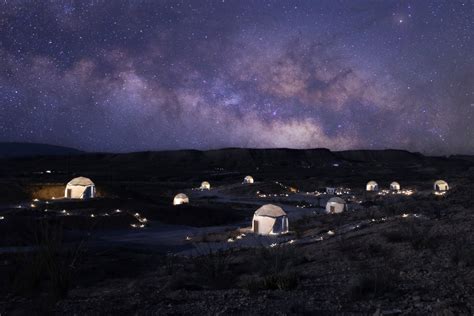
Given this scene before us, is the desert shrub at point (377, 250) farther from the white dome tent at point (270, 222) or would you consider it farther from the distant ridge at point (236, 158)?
the distant ridge at point (236, 158)

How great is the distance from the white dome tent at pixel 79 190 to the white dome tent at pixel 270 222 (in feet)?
62.1

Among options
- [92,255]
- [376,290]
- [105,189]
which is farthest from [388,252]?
[105,189]

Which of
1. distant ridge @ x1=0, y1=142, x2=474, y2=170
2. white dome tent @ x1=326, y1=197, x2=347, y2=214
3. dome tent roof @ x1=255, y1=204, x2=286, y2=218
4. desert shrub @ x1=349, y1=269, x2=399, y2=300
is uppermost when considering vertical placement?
distant ridge @ x1=0, y1=142, x2=474, y2=170

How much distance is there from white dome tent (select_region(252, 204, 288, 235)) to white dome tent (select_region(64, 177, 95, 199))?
18931 millimetres

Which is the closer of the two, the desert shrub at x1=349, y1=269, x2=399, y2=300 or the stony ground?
the stony ground

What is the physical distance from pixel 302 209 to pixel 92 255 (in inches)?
1177

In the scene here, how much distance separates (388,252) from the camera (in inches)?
490

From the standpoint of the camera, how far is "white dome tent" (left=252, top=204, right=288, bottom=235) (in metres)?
29.1

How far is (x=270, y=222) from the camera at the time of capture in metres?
29.2

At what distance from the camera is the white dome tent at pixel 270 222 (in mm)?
29062

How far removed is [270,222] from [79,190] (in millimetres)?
21156

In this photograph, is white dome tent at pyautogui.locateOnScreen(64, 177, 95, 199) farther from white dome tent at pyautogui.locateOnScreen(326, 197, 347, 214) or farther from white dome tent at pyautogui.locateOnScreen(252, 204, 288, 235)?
white dome tent at pyautogui.locateOnScreen(326, 197, 347, 214)

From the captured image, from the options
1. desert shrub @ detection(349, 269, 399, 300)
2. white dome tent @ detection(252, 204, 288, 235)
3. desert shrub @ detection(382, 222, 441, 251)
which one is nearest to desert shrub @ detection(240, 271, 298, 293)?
desert shrub @ detection(349, 269, 399, 300)

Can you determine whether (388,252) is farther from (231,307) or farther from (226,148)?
(226,148)
